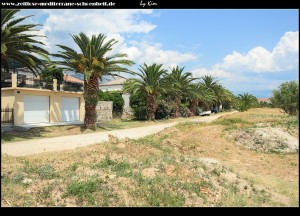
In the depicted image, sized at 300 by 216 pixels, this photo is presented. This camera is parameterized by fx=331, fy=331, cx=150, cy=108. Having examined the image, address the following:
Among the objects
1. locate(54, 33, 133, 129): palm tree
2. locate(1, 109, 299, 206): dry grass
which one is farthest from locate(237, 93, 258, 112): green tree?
locate(1, 109, 299, 206): dry grass

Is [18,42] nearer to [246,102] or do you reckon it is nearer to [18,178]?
[18,178]

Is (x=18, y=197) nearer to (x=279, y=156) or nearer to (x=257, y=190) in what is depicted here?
(x=257, y=190)

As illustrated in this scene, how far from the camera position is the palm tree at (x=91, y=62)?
22011 millimetres

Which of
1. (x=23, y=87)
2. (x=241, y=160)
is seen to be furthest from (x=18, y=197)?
(x=23, y=87)

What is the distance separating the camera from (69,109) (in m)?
27.2

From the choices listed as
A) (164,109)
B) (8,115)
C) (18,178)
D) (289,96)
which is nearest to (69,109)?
(8,115)

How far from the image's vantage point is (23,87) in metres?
21.9

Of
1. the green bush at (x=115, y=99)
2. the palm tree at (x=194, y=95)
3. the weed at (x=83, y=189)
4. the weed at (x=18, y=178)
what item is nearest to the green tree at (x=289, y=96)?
the weed at (x=83, y=189)

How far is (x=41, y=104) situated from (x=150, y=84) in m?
11.5

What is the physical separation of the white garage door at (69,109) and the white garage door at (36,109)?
2.09 metres

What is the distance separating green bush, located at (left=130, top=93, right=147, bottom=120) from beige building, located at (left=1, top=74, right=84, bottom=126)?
8437mm

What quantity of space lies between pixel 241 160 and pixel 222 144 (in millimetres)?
2297

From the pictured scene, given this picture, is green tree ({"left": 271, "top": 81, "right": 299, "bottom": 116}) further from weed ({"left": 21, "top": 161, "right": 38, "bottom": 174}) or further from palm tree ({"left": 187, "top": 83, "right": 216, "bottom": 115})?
palm tree ({"left": 187, "top": 83, "right": 216, "bottom": 115})

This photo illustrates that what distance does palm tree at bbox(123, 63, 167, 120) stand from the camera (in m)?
31.8
